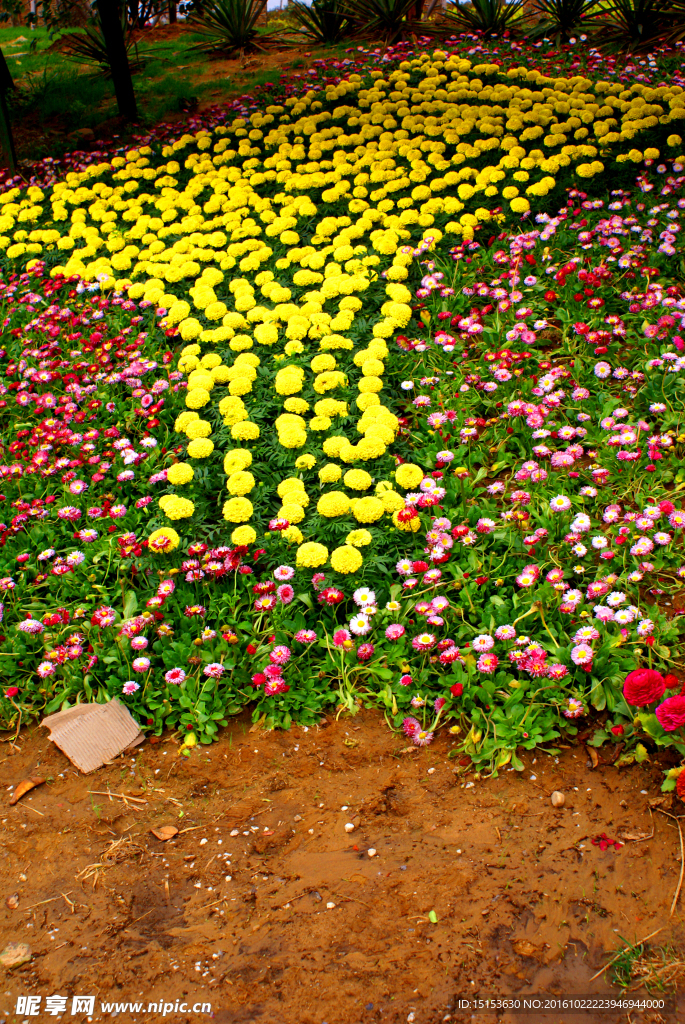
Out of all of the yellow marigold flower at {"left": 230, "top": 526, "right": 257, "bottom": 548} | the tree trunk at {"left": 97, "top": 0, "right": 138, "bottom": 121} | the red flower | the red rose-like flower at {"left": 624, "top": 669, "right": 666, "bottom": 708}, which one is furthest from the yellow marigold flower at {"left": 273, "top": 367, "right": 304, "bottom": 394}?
the tree trunk at {"left": 97, "top": 0, "right": 138, "bottom": 121}

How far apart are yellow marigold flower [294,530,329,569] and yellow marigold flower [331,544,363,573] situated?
0.05 metres

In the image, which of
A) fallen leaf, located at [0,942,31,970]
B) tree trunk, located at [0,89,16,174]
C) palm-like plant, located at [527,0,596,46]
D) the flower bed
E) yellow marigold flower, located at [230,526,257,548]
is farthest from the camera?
palm-like plant, located at [527,0,596,46]

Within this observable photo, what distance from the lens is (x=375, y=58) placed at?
9.12 m

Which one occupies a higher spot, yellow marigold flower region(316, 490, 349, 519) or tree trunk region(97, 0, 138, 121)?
tree trunk region(97, 0, 138, 121)

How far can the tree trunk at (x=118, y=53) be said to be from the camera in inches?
287

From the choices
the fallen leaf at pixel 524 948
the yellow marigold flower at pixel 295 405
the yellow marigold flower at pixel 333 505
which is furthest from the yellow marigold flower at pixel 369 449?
the fallen leaf at pixel 524 948

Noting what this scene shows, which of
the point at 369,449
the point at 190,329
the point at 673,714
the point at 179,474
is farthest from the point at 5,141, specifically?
the point at 673,714

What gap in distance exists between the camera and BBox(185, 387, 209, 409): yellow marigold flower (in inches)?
154

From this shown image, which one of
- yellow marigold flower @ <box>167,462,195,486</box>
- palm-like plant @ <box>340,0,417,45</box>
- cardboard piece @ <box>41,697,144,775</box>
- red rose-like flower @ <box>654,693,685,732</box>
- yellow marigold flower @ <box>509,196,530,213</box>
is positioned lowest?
cardboard piece @ <box>41,697,144,775</box>

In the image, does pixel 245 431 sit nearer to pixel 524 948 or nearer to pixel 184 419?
pixel 184 419

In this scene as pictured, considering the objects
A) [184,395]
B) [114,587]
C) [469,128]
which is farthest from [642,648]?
[469,128]

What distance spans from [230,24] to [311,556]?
1047 centimetres

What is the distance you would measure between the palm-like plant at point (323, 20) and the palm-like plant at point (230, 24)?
58 cm

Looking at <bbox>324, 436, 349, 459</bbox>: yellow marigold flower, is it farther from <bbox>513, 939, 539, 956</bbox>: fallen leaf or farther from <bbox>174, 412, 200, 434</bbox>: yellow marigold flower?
<bbox>513, 939, 539, 956</bbox>: fallen leaf
